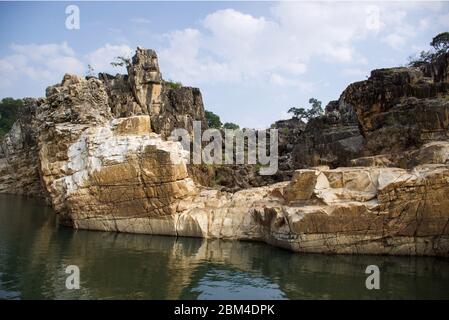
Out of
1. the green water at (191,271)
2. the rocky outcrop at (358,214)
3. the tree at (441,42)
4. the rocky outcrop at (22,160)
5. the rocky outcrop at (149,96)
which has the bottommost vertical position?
the green water at (191,271)

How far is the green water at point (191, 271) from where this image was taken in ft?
53.3

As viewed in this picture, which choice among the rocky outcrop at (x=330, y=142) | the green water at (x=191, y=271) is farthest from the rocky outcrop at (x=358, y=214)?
the rocky outcrop at (x=330, y=142)

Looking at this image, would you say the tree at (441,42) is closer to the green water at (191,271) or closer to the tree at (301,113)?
the tree at (301,113)

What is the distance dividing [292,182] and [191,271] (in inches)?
338

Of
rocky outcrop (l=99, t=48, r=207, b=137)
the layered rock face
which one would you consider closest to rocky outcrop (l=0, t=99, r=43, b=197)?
rocky outcrop (l=99, t=48, r=207, b=137)

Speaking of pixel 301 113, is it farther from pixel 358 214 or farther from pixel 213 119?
pixel 358 214

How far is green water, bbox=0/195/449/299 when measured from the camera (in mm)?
16250

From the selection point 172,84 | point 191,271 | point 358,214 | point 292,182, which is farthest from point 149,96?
point 191,271

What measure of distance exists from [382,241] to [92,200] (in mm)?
18072

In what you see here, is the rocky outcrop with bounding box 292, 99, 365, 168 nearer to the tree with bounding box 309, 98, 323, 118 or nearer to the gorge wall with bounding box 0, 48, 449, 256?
the gorge wall with bounding box 0, 48, 449, 256

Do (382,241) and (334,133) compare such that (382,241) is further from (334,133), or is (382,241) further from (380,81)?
(334,133)

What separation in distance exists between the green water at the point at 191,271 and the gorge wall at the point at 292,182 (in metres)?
1.32

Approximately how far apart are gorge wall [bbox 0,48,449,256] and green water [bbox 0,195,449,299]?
1.32 metres
